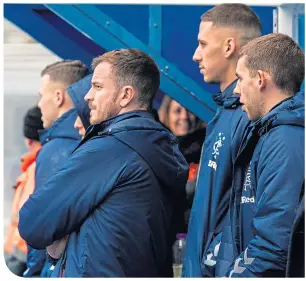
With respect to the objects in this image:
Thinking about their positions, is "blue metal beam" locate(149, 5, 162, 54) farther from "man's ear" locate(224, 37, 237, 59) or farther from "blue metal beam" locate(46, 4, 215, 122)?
"man's ear" locate(224, 37, 237, 59)

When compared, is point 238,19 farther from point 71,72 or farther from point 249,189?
point 71,72

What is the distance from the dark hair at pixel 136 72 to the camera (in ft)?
11.4

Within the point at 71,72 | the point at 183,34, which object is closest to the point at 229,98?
the point at 183,34

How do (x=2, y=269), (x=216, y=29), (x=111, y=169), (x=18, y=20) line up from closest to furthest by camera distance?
(x=2, y=269) → (x=111, y=169) → (x=216, y=29) → (x=18, y=20)

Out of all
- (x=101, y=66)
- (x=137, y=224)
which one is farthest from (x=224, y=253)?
(x=101, y=66)

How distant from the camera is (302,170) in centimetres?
296

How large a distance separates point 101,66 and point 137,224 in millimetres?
643

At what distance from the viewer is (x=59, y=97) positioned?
4.84 metres

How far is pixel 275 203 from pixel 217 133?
0.79 metres

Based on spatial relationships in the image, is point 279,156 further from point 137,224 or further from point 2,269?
point 2,269

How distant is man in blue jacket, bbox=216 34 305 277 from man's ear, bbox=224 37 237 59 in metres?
0.51

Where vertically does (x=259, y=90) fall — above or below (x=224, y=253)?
above

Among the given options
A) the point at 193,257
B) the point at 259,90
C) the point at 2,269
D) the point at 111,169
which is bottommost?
the point at 193,257

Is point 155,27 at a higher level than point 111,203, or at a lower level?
higher
